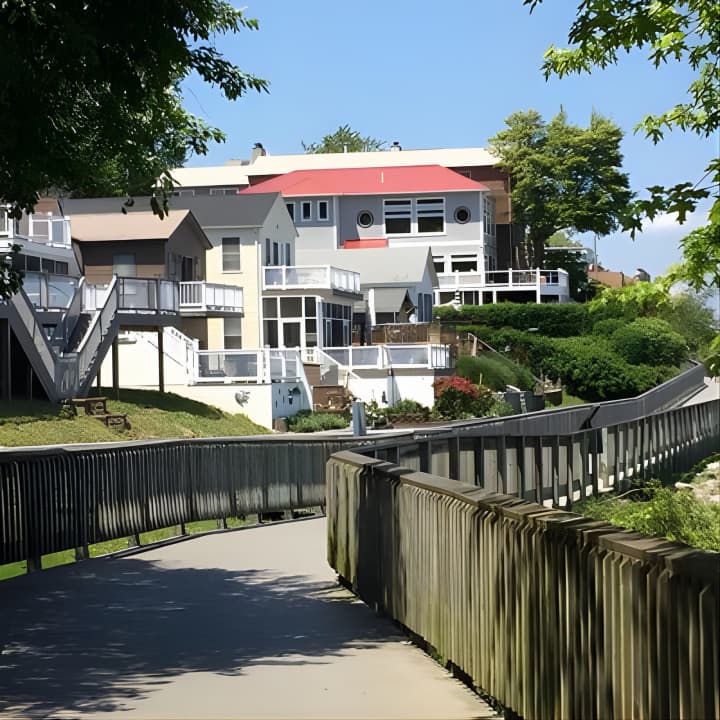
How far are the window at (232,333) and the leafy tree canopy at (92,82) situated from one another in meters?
54.9

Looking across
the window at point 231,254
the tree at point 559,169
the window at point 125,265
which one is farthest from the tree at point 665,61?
the tree at point 559,169

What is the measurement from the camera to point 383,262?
84.2m

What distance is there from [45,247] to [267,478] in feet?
114

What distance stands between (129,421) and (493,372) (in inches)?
1012

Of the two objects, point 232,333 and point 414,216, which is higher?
point 414,216

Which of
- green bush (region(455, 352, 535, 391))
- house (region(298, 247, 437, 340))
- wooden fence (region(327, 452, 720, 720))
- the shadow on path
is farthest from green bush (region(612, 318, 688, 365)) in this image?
wooden fence (region(327, 452, 720, 720))

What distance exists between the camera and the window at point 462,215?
97.2 meters

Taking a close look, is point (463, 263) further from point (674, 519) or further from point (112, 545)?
point (112, 545)

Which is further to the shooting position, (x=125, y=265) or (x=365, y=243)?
(x=365, y=243)

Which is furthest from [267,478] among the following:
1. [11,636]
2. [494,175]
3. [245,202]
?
[494,175]

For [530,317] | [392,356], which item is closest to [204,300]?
[392,356]

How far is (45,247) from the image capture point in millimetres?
55875

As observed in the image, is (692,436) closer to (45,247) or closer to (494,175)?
(45,247)

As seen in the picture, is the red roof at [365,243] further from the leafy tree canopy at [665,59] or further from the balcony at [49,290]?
the leafy tree canopy at [665,59]
